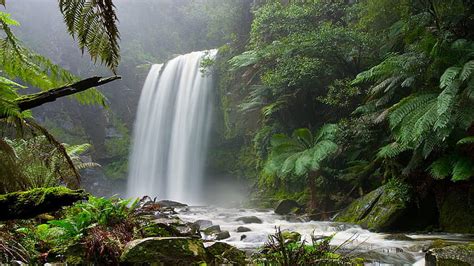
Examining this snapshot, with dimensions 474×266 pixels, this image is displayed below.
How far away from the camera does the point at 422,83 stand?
7.56m

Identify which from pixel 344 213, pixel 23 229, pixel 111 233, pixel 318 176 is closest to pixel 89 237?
pixel 111 233

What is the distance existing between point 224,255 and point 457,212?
479 cm

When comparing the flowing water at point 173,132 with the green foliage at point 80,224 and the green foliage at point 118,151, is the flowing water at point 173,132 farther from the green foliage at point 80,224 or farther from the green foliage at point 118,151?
the green foliage at point 80,224

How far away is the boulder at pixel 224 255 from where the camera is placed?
3811mm

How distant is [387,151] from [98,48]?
6519 mm

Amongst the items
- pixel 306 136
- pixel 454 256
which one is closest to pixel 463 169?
pixel 454 256

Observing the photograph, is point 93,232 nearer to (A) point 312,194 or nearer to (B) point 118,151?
(A) point 312,194

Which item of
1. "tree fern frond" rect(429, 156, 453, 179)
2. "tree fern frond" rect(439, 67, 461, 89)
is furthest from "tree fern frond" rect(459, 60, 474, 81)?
"tree fern frond" rect(429, 156, 453, 179)

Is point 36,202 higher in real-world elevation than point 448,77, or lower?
lower

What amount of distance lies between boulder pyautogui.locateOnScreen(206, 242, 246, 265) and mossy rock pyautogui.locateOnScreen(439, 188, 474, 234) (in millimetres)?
4387

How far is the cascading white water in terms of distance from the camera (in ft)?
63.1

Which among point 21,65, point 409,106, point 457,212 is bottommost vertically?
point 457,212

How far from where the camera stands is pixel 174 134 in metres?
19.8

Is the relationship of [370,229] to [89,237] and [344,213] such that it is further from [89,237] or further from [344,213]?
[89,237]
